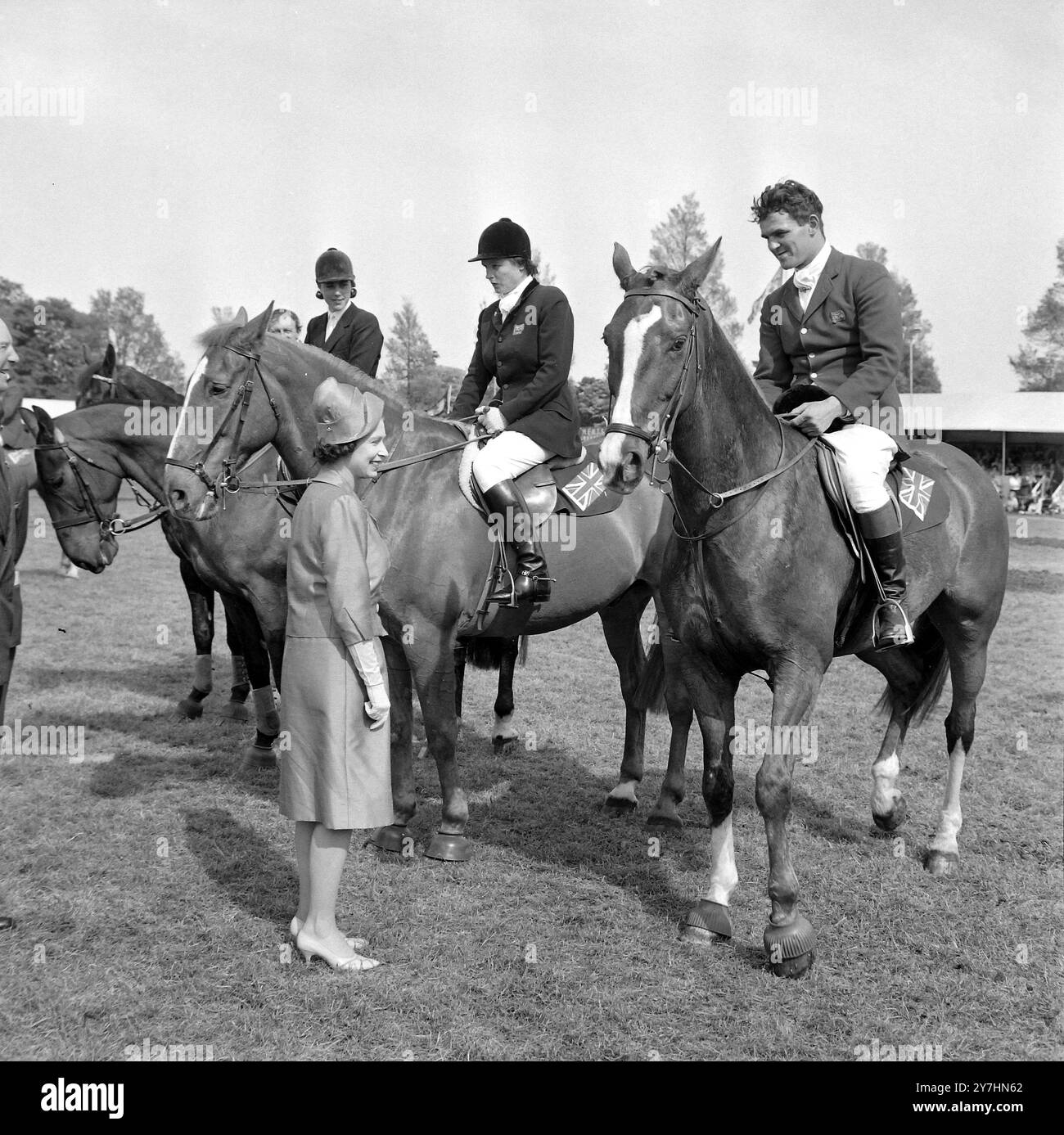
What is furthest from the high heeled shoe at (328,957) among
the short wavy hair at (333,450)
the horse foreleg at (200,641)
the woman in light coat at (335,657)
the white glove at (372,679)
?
the horse foreleg at (200,641)

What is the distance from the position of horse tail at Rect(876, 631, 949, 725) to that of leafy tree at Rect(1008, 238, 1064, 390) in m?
52.3

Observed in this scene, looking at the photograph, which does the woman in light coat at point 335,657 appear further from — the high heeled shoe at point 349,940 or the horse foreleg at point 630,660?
the horse foreleg at point 630,660

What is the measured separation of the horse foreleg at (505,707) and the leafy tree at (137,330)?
7451cm

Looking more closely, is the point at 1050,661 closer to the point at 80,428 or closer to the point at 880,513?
the point at 880,513

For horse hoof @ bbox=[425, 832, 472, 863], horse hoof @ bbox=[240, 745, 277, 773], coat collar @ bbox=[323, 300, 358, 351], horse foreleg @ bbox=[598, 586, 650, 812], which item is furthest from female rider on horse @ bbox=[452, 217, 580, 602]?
horse hoof @ bbox=[240, 745, 277, 773]

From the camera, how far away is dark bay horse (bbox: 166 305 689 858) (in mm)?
5746

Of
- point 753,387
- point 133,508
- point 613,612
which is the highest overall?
point 753,387

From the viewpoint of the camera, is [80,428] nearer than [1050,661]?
Yes

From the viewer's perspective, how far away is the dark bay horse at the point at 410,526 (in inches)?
226

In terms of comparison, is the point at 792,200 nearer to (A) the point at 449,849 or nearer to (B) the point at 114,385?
(A) the point at 449,849

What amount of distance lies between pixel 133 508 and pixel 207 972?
30.1m
